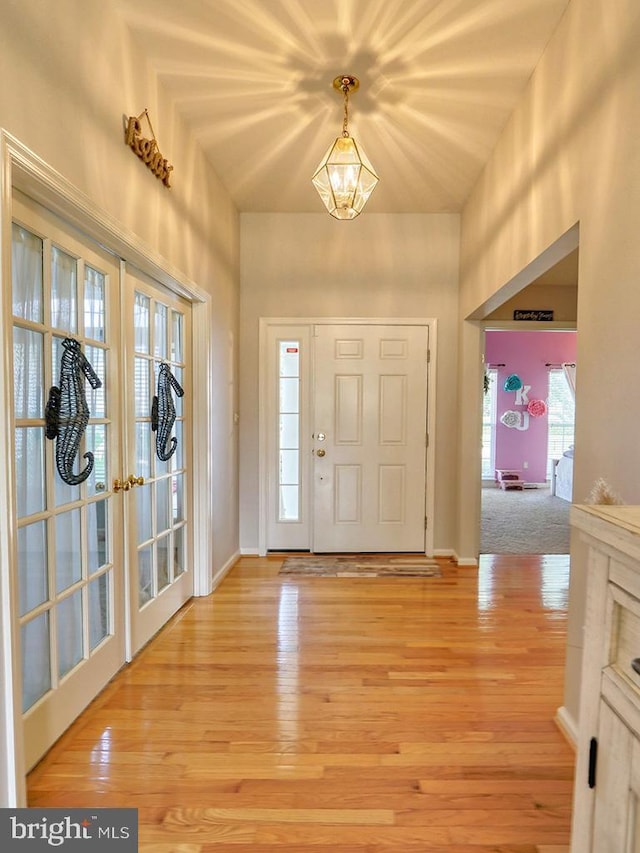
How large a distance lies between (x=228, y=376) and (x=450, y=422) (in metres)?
1.94

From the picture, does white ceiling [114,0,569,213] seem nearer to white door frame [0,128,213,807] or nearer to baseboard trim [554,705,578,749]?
white door frame [0,128,213,807]

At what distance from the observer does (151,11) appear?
1.91m

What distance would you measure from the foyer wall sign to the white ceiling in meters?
0.11

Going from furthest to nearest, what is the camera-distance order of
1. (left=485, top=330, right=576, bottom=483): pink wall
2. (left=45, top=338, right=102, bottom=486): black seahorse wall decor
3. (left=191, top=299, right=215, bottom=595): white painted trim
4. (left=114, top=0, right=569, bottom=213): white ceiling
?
(left=485, top=330, right=576, bottom=483): pink wall < (left=191, top=299, right=215, bottom=595): white painted trim < (left=114, top=0, right=569, bottom=213): white ceiling < (left=45, top=338, right=102, bottom=486): black seahorse wall decor

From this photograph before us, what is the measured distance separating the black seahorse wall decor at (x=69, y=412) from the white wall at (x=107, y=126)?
2.09ft

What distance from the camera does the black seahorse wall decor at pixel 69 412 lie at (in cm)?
166

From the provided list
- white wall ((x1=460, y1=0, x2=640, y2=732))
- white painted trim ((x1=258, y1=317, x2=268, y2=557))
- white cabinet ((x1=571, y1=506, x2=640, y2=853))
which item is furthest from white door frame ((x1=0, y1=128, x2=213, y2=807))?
white painted trim ((x1=258, y1=317, x2=268, y2=557))

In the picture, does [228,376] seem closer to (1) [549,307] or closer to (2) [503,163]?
(2) [503,163]

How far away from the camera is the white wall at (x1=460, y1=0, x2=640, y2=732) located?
4.75 feet

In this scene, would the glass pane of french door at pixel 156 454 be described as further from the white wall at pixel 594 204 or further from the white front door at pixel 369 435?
the white wall at pixel 594 204

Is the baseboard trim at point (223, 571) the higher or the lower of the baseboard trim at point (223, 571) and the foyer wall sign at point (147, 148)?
the lower

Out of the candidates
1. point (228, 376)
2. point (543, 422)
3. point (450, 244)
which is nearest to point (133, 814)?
point (228, 376)

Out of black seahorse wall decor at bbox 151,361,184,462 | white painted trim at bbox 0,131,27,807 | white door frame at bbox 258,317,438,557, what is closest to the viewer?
white painted trim at bbox 0,131,27,807

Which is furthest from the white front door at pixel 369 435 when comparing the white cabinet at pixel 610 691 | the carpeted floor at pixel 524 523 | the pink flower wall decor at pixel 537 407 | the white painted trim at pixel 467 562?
the pink flower wall decor at pixel 537 407
